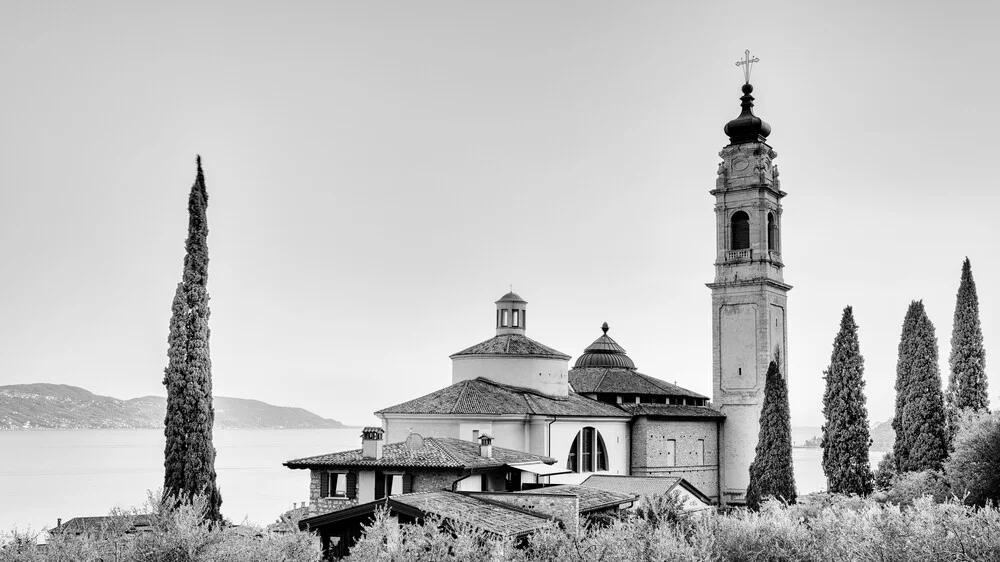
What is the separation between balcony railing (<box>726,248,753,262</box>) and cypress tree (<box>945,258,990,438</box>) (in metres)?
14.0

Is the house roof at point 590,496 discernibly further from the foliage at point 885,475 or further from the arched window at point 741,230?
the arched window at point 741,230

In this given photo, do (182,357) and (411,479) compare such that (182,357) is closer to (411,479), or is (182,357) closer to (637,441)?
(411,479)

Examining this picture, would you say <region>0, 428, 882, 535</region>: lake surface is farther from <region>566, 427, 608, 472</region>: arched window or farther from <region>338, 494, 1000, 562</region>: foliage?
<region>338, 494, 1000, 562</region>: foliage

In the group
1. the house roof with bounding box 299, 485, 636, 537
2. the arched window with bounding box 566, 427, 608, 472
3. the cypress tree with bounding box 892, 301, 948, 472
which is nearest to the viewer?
the house roof with bounding box 299, 485, 636, 537

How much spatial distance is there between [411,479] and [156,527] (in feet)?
42.8

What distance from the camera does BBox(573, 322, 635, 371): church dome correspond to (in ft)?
180

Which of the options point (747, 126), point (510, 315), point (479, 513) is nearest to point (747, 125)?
point (747, 126)

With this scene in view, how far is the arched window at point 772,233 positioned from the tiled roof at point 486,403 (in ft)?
45.0

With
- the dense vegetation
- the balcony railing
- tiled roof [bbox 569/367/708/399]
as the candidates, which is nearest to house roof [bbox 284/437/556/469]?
the dense vegetation

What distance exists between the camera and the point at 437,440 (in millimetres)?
36188

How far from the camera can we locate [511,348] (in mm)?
45719

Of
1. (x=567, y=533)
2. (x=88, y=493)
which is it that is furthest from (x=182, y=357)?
(x=88, y=493)

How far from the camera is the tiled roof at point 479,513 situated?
22.7 m

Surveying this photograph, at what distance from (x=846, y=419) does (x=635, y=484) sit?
788 cm
